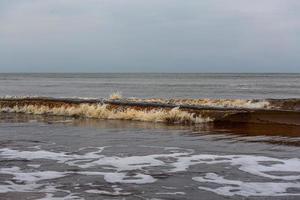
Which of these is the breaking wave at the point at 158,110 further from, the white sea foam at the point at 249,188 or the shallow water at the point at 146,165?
the white sea foam at the point at 249,188

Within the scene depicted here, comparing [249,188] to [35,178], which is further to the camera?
[35,178]

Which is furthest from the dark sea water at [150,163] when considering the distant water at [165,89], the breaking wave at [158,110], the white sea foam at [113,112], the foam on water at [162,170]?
the distant water at [165,89]

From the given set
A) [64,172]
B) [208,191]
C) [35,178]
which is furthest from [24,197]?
[208,191]

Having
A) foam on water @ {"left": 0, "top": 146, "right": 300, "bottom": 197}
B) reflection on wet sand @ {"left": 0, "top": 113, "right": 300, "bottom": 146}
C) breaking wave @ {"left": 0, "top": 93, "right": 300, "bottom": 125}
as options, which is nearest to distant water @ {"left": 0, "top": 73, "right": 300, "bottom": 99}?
breaking wave @ {"left": 0, "top": 93, "right": 300, "bottom": 125}

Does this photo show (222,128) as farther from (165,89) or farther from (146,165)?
(165,89)

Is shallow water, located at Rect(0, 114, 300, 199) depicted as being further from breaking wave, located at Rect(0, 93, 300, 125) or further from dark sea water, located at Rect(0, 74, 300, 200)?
breaking wave, located at Rect(0, 93, 300, 125)

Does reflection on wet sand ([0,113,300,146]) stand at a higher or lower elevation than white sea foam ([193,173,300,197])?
lower

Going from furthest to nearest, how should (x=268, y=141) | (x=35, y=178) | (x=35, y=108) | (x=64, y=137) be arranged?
(x=35, y=108)
(x=64, y=137)
(x=268, y=141)
(x=35, y=178)

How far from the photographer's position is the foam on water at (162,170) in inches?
347

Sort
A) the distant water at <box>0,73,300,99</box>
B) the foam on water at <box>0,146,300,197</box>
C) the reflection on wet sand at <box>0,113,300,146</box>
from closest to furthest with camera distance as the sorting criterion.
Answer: the foam on water at <box>0,146,300,197</box> → the reflection on wet sand at <box>0,113,300,146</box> → the distant water at <box>0,73,300,99</box>

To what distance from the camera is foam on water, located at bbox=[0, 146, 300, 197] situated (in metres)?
8.81

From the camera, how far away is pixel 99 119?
2270 centimetres

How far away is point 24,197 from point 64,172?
212 cm

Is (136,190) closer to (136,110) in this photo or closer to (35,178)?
(35,178)
